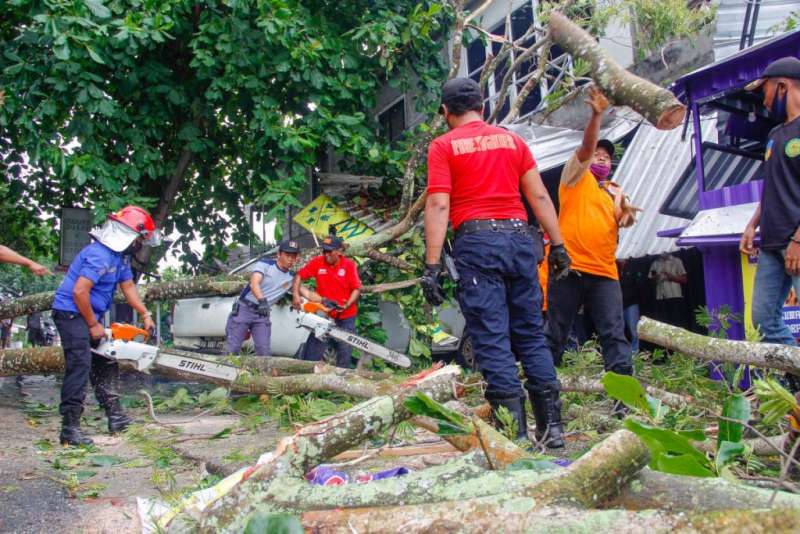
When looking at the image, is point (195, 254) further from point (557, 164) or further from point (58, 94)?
point (557, 164)

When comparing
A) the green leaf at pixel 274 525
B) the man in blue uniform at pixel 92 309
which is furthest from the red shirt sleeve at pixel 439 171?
the man in blue uniform at pixel 92 309

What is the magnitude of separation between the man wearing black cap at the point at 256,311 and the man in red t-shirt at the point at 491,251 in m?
4.36

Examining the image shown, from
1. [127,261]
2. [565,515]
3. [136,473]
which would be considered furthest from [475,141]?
[127,261]

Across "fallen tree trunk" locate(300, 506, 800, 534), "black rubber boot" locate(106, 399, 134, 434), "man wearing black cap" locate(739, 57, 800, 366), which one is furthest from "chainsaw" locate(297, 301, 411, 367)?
"fallen tree trunk" locate(300, 506, 800, 534)

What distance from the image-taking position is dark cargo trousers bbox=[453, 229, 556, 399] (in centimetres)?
344

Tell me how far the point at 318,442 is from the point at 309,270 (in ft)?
20.6

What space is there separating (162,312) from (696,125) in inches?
416

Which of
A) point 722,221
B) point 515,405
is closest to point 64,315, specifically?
point 515,405

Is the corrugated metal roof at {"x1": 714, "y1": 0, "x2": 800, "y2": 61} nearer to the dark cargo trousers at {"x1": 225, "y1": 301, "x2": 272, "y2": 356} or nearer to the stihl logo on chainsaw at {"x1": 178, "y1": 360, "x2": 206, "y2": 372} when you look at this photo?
the dark cargo trousers at {"x1": 225, "y1": 301, "x2": 272, "y2": 356}

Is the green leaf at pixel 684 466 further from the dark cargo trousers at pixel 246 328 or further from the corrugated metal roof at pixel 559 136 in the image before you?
the corrugated metal roof at pixel 559 136

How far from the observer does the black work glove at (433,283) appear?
12.0ft

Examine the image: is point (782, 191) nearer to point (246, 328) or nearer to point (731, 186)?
point (731, 186)

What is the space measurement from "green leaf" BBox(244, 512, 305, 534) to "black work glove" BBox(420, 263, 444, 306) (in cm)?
201

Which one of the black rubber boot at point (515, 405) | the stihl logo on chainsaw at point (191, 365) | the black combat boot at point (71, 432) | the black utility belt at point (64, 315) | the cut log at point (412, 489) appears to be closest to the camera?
the cut log at point (412, 489)
